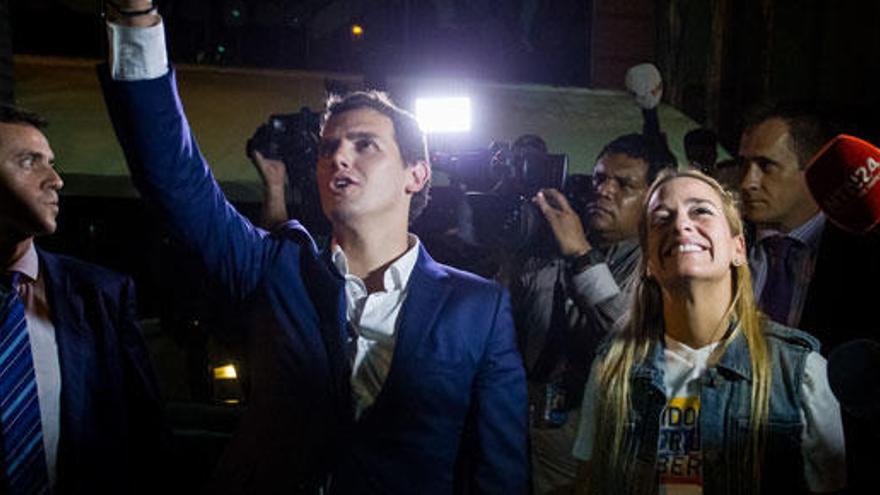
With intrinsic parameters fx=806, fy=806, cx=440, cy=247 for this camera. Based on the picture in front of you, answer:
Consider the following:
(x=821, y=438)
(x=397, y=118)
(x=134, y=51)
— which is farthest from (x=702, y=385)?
(x=134, y=51)

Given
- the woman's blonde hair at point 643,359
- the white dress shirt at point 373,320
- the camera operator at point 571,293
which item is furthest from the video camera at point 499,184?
the white dress shirt at point 373,320

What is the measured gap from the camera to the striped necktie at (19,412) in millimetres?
2305

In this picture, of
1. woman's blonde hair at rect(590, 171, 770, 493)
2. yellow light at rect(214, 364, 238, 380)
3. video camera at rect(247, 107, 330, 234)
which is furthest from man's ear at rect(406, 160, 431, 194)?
yellow light at rect(214, 364, 238, 380)

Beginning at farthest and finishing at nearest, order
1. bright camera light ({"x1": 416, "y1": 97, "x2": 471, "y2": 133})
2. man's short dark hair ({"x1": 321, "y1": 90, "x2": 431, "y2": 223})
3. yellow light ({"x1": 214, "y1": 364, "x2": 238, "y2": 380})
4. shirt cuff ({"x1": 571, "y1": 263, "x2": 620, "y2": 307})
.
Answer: yellow light ({"x1": 214, "y1": 364, "x2": 238, "y2": 380}) → bright camera light ({"x1": 416, "y1": 97, "x2": 471, "y2": 133}) → shirt cuff ({"x1": 571, "y1": 263, "x2": 620, "y2": 307}) → man's short dark hair ({"x1": 321, "y1": 90, "x2": 431, "y2": 223})

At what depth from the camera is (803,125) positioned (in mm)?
3205

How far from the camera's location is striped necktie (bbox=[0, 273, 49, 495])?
230 cm

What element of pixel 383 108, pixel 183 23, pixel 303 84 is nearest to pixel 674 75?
pixel 303 84

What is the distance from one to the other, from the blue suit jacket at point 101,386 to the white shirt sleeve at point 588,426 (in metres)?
1.35

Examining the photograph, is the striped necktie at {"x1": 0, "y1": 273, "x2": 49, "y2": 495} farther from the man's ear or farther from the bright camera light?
the bright camera light

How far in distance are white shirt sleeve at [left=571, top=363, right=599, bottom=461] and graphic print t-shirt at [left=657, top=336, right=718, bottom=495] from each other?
0.20 meters

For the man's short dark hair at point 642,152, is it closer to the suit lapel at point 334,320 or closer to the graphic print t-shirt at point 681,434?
the graphic print t-shirt at point 681,434

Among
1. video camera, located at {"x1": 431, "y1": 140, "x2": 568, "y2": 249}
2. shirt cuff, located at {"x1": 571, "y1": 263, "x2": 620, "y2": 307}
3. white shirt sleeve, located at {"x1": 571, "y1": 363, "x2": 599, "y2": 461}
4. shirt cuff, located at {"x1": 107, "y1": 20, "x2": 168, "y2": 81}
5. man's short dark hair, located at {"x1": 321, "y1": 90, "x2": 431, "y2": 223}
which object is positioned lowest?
white shirt sleeve, located at {"x1": 571, "y1": 363, "x2": 599, "y2": 461}

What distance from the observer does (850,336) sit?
2555mm

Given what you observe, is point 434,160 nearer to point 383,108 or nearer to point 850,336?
point 383,108
